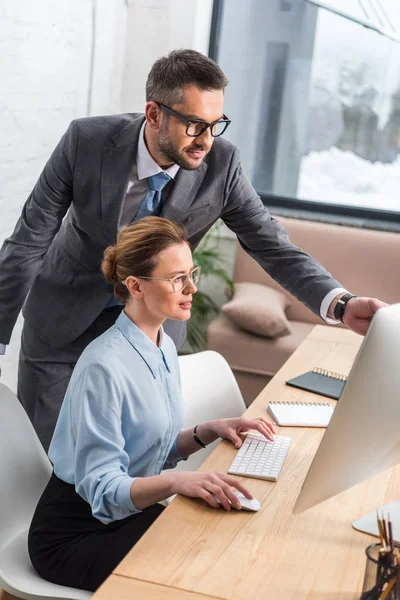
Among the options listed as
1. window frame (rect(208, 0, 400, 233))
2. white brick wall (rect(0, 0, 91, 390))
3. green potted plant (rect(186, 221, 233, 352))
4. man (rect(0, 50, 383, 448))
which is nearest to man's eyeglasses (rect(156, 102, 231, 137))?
man (rect(0, 50, 383, 448))

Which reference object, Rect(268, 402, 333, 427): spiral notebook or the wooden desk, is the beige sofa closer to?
Rect(268, 402, 333, 427): spiral notebook

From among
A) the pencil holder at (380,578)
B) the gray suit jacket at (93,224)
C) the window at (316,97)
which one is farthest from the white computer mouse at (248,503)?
the window at (316,97)

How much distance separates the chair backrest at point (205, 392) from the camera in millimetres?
2176

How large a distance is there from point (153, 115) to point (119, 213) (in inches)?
10.5

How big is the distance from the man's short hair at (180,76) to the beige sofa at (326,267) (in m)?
2.12

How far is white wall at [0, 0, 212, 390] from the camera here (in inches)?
129

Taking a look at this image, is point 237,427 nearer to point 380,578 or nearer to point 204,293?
point 380,578

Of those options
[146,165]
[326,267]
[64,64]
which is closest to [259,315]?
[326,267]

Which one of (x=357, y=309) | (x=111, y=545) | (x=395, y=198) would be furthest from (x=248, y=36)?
(x=111, y=545)

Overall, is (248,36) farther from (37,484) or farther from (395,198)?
(37,484)

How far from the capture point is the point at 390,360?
46.4 inches

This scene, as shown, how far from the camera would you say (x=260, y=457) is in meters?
1.70

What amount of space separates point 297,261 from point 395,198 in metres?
2.65

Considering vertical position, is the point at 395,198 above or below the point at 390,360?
below
